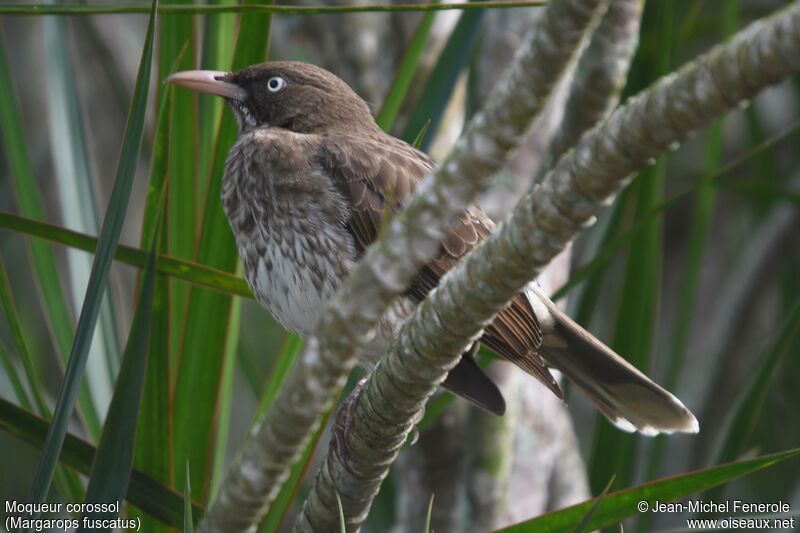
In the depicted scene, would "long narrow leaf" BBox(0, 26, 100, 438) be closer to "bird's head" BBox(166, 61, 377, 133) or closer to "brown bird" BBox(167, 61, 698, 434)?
"brown bird" BBox(167, 61, 698, 434)

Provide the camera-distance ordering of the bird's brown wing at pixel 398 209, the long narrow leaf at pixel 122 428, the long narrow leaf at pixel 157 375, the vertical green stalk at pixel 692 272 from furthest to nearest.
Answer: the vertical green stalk at pixel 692 272 → the bird's brown wing at pixel 398 209 → the long narrow leaf at pixel 157 375 → the long narrow leaf at pixel 122 428

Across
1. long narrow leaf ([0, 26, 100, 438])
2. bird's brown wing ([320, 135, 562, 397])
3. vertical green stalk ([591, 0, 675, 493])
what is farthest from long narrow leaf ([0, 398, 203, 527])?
vertical green stalk ([591, 0, 675, 493])

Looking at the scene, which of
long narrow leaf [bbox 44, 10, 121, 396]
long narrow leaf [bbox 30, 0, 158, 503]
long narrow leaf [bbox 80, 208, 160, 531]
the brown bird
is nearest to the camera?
long narrow leaf [bbox 30, 0, 158, 503]

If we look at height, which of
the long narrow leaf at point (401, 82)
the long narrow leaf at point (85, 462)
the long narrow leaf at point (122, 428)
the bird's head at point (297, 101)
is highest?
the long narrow leaf at point (401, 82)

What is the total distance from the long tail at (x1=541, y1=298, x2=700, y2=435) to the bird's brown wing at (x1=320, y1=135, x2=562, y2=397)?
216mm

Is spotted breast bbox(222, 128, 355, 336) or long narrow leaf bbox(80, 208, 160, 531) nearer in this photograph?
long narrow leaf bbox(80, 208, 160, 531)

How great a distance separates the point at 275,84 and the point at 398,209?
2.48 ft

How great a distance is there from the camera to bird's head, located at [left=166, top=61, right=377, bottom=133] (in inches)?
138

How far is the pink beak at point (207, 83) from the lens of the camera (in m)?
2.97

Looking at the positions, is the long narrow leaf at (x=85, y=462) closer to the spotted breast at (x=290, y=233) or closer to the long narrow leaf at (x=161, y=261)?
the long narrow leaf at (x=161, y=261)

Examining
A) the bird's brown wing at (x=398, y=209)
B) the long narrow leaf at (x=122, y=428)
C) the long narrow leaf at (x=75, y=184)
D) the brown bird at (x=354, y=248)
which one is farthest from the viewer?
the long narrow leaf at (x=75, y=184)

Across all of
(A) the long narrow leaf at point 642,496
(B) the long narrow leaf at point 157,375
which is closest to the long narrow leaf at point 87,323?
(B) the long narrow leaf at point 157,375

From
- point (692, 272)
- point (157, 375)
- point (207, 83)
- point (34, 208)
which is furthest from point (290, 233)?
point (692, 272)

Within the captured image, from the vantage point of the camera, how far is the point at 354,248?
307cm
